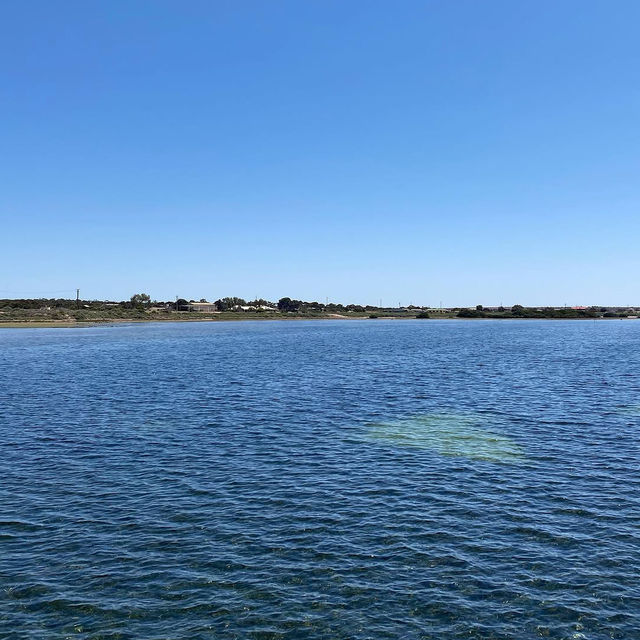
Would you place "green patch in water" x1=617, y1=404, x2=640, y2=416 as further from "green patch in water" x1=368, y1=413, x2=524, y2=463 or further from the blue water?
"green patch in water" x1=368, y1=413, x2=524, y2=463

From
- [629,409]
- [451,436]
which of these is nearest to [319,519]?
[451,436]

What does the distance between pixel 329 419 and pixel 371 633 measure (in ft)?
110

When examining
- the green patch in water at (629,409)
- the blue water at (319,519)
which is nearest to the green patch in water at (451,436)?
the blue water at (319,519)

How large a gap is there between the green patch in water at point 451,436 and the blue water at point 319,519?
0.23m

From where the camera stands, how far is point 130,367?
9594cm

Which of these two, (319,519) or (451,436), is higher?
(451,436)

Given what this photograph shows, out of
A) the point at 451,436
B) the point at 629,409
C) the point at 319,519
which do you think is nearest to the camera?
the point at 319,519

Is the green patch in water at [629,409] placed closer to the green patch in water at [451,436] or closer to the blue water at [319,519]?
the blue water at [319,519]

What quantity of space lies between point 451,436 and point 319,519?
20364 mm

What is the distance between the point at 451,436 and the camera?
146ft

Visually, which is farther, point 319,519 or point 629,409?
point 629,409

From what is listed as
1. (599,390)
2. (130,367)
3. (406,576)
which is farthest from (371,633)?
(130,367)

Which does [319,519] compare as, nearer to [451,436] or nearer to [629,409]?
[451,436]

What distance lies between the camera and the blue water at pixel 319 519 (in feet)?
62.2
